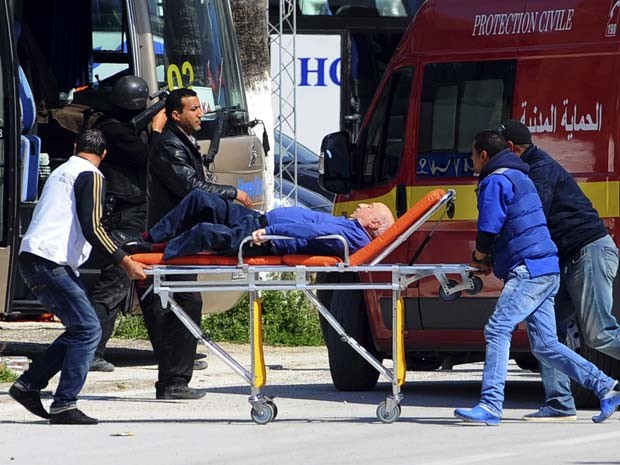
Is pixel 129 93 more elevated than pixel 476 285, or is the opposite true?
pixel 129 93

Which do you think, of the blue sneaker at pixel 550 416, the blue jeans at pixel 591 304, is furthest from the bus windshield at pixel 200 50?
the blue sneaker at pixel 550 416

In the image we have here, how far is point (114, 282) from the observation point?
40.5 feet

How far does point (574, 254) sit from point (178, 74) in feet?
14.9

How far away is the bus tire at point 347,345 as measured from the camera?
452 inches

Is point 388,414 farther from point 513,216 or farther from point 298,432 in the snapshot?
point 513,216

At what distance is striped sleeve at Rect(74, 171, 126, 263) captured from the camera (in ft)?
31.3

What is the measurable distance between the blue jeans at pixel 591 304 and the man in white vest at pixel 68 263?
2311mm

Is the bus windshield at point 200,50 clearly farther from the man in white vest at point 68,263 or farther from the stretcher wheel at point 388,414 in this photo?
the stretcher wheel at point 388,414

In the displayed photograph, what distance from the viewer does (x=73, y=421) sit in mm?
9719

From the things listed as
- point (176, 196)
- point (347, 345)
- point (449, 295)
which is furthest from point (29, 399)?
point (347, 345)

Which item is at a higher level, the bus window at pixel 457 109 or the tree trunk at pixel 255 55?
the bus window at pixel 457 109

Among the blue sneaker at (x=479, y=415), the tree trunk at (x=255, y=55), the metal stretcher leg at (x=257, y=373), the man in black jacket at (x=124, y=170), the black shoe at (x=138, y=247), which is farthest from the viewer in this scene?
the tree trunk at (x=255, y=55)

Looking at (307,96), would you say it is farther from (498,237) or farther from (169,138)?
(498,237)

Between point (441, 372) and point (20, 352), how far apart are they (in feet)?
11.0
